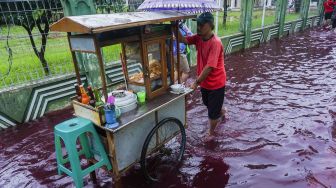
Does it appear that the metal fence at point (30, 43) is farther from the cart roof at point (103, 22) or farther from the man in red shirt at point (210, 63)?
the man in red shirt at point (210, 63)

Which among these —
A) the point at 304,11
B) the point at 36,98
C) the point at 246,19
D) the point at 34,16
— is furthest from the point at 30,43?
the point at 304,11

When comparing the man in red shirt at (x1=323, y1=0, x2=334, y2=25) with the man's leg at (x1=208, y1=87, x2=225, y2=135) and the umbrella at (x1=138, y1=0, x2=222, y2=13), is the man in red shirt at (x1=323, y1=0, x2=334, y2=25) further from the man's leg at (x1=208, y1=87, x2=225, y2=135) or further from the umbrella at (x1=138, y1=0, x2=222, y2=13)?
the man's leg at (x1=208, y1=87, x2=225, y2=135)

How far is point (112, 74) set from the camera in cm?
573

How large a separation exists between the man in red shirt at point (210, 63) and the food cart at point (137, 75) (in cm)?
24

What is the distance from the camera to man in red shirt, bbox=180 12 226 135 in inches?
127

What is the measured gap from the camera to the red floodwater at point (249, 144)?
10.6 feet

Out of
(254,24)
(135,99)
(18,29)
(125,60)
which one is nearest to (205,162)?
(135,99)

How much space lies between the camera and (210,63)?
3252 mm

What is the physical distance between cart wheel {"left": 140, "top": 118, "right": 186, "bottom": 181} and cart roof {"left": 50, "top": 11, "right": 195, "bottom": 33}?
1136mm

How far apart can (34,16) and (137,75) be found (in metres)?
2.77

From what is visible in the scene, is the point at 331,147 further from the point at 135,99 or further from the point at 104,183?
the point at 104,183

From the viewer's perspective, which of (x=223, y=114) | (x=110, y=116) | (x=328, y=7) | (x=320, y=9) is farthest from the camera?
(x=320, y=9)

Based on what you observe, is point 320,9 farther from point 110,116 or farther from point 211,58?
point 110,116

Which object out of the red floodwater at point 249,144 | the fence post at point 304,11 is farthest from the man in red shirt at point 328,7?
the red floodwater at point 249,144
